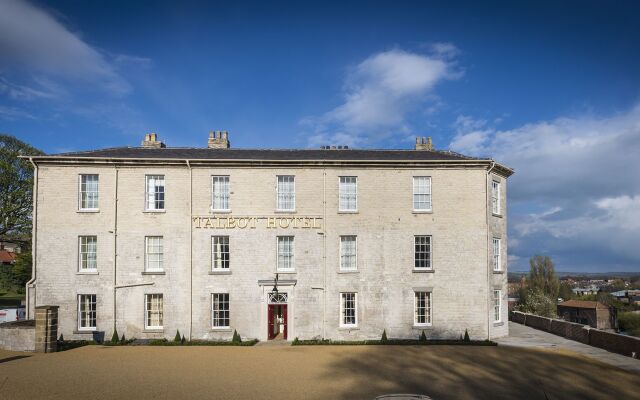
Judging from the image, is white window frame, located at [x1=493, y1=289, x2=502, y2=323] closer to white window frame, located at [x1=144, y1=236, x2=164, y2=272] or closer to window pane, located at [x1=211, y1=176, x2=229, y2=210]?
window pane, located at [x1=211, y1=176, x2=229, y2=210]

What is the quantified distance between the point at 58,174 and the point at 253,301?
49.6ft

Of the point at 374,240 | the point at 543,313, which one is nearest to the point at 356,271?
the point at 374,240

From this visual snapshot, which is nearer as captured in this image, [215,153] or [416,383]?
[416,383]

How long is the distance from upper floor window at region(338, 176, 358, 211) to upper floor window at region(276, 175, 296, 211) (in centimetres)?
311

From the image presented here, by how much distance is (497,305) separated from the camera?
2858 cm

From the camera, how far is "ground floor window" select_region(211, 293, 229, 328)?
26.8 metres

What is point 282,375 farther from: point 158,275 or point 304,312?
point 158,275

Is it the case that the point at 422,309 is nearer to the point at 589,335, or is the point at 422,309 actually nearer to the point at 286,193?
the point at 589,335

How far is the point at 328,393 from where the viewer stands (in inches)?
618

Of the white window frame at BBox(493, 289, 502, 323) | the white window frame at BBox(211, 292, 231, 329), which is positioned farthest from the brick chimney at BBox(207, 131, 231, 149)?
the white window frame at BBox(493, 289, 502, 323)

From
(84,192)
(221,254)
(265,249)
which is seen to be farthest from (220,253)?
(84,192)

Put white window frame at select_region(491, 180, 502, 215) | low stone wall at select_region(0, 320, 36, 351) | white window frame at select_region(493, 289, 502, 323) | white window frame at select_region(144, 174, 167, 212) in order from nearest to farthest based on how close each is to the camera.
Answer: low stone wall at select_region(0, 320, 36, 351), white window frame at select_region(144, 174, 167, 212), white window frame at select_region(493, 289, 502, 323), white window frame at select_region(491, 180, 502, 215)

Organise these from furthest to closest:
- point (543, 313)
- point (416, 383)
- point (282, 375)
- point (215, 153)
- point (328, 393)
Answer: point (543, 313) < point (215, 153) < point (282, 375) < point (416, 383) < point (328, 393)

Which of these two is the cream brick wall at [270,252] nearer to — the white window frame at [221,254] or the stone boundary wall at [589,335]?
the white window frame at [221,254]
